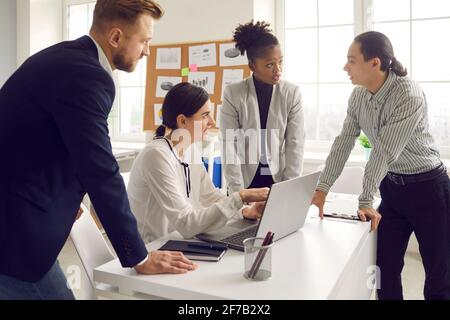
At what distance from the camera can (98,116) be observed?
1.08m

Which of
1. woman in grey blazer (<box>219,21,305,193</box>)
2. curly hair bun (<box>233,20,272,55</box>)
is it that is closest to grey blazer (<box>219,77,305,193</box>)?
woman in grey blazer (<box>219,21,305,193</box>)

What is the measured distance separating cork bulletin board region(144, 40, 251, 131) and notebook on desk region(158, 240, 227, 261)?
248cm

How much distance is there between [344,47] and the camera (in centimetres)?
374

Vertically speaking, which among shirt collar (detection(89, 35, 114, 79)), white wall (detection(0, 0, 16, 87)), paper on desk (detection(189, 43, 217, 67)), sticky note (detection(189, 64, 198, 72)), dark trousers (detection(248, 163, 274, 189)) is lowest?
dark trousers (detection(248, 163, 274, 189))

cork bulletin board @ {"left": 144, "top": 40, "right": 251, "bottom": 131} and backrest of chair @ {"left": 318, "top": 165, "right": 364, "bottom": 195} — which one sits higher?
cork bulletin board @ {"left": 144, "top": 40, "right": 251, "bottom": 131}

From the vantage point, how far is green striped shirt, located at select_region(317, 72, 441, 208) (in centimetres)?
186

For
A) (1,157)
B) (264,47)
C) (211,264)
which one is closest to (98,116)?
(1,157)

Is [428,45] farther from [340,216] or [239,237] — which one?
[239,237]

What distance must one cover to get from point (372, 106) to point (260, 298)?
1.22m

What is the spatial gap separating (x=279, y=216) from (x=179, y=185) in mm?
452

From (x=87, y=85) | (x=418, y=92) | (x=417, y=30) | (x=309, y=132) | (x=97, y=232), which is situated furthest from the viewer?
(x=309, y=132)

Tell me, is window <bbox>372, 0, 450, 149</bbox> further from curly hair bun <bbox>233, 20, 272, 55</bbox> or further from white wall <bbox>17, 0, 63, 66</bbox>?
white wall <bbox>17, 0, 63, 66</bbox>

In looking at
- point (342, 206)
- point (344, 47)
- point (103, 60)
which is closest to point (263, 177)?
point (342, 206)

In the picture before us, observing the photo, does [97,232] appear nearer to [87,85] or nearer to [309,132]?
[87,85]
